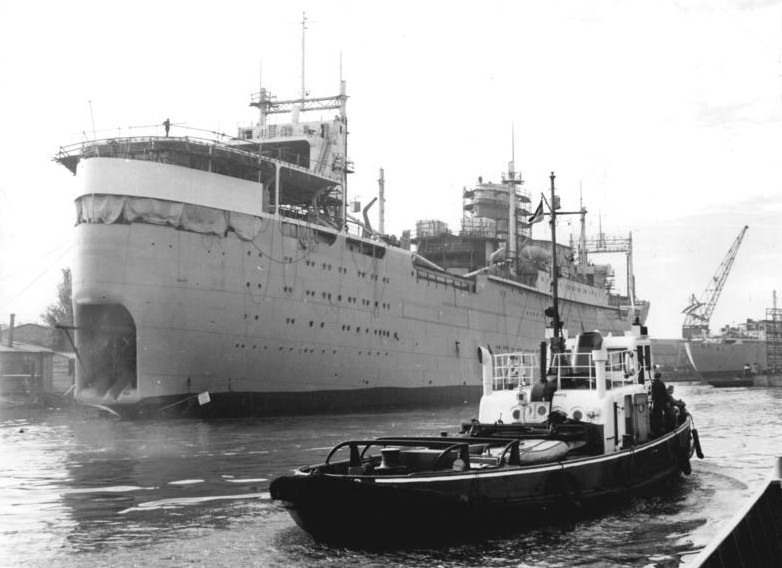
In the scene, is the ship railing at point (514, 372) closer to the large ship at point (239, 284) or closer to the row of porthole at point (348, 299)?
the large ship at point (239, 284)

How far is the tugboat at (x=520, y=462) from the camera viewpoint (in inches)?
397

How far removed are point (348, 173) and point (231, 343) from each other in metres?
13.5

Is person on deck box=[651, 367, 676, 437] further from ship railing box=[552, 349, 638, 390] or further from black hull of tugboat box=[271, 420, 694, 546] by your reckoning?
black hull of tugboat box=[271, 420, 694, 546]

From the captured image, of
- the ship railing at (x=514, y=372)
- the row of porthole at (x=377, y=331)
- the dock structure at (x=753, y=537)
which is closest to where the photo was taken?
the dock structure at (x=753, y=537)

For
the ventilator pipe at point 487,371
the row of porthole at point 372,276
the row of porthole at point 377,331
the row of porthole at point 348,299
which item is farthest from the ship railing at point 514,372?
the row of porthole at point 372,276

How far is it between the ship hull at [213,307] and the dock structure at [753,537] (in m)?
23.7

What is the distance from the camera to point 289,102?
4169 cm

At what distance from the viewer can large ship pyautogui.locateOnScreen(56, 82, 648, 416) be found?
28.3 m

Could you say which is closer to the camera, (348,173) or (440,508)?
(440,508)

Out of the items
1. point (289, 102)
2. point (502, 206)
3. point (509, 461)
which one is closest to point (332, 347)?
point (289, 102)

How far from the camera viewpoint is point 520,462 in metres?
11.2

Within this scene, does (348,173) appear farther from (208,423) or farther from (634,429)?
(634,429)

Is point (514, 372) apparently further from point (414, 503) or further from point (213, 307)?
point (213, 307)

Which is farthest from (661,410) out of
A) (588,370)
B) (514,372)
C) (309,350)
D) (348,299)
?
(348,299)
